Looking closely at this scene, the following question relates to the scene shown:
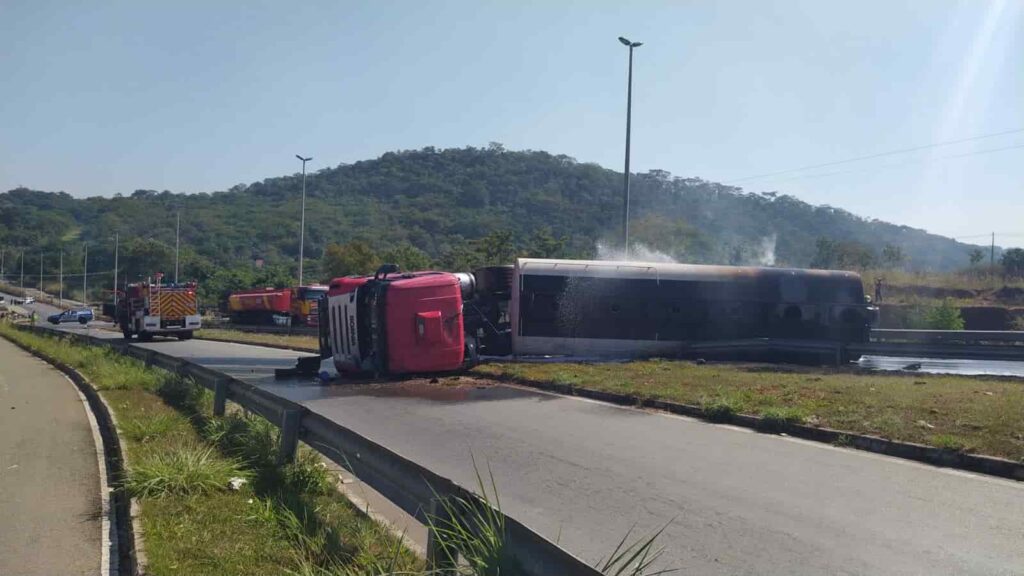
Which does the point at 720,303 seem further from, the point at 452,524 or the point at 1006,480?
the point at 452,524

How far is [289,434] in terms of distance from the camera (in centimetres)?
783

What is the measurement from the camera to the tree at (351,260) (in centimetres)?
5475

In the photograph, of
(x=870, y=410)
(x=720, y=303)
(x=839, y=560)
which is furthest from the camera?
(x=720, y=303)

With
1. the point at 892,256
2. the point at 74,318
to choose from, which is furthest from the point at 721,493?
the point at 74,318

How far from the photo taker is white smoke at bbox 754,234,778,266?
4066cm

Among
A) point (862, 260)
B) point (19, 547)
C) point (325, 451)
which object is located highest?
point (862, 260)

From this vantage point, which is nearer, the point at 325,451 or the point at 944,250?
the point at 325,451

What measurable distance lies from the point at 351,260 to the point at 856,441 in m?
47.0

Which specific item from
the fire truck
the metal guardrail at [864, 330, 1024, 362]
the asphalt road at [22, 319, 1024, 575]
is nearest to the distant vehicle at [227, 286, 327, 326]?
the fire truck

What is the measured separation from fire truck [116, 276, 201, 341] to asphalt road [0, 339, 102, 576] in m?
23.8

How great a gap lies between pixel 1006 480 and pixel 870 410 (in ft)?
10.8

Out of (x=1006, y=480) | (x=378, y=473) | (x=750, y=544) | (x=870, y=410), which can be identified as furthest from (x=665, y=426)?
(x=378, y=473)

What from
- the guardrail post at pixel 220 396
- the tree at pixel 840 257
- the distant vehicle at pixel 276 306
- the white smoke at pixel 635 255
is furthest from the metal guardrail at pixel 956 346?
the distant vehicle at pixel 276 306

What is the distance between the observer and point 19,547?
6855mm
